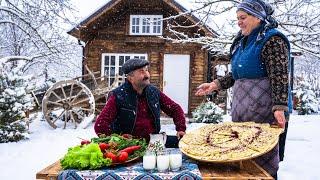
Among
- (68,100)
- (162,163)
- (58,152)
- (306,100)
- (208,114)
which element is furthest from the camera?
(306,100)

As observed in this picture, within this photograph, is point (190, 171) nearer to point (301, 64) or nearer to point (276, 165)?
point (276, 165)

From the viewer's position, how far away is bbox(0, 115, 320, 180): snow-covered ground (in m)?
6.43

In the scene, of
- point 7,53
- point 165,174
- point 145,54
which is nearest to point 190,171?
point 165,174

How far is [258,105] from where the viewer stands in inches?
107

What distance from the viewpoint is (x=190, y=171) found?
211cm

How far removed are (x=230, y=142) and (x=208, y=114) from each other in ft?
35.7

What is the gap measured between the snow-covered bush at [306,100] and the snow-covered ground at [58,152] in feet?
23.4

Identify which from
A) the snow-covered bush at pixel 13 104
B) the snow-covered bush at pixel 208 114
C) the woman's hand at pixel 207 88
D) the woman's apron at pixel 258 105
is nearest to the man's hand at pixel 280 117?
the woman's apron at pixel 258 105

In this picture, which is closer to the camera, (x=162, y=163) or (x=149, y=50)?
(x=162, y=163)

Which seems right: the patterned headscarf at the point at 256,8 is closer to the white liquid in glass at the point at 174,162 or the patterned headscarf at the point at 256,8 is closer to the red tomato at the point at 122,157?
the white liquid in glass at the point at 174,162

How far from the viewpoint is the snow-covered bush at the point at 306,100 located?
63.2 feet

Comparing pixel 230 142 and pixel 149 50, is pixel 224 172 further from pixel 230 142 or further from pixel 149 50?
pixel 149 50

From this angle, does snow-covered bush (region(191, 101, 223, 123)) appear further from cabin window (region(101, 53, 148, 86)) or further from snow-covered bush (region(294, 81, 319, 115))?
snow-covered bush (region(294, 81, 319, 115))

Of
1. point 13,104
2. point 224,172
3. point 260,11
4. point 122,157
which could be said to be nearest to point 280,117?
point 224,172
